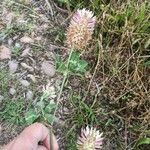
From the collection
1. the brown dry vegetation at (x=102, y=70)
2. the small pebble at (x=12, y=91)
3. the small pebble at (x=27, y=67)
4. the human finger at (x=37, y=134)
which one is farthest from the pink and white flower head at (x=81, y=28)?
the human finger at (x=37, y=134)

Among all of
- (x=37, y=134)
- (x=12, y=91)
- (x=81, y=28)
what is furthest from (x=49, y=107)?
(x=81, y=28)

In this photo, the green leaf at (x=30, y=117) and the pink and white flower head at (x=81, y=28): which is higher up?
the pink and white flower head at (x=81, y=28)

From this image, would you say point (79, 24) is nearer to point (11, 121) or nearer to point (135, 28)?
point (135, 28)

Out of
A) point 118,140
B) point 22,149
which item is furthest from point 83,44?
point 22,149

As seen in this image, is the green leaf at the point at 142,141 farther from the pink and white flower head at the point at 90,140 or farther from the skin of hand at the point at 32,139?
the skin of hand at the point at 32,139

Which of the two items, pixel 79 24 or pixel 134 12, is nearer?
pixel 79 24

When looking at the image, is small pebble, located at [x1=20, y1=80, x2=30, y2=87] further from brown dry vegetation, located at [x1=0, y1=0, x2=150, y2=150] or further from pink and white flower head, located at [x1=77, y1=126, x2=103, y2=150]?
pink and white flower head, located at [x1=77, y1=126, x2=103, y2=150]
